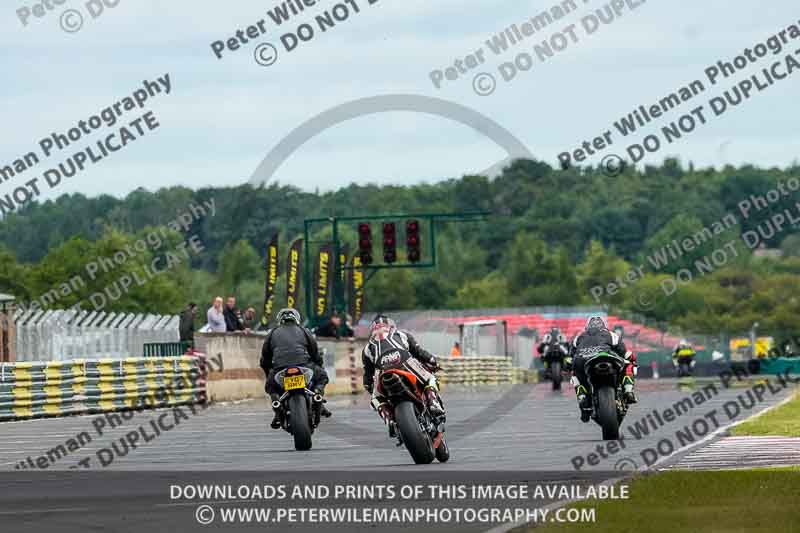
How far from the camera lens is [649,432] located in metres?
20.8

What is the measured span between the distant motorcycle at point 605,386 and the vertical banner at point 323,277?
37.7 meters

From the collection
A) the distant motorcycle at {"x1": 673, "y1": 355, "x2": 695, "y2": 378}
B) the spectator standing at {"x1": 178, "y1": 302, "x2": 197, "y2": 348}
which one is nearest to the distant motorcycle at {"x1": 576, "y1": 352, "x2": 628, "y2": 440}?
the spectator standing at {"x1": 178, "y1": 302, "x2": 197, "y2": 348}

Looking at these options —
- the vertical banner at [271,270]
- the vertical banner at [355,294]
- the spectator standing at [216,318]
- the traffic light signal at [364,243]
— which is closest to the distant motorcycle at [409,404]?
the spectator standing at [216,318]

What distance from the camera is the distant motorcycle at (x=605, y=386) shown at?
19.3 m

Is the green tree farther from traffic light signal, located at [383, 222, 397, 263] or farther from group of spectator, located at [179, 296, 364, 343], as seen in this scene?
group of spectator, located at [179, 296, 364, 343]

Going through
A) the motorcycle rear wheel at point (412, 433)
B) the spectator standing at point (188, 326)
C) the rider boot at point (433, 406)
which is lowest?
the motorcycle rear wheel at point (412, 433)

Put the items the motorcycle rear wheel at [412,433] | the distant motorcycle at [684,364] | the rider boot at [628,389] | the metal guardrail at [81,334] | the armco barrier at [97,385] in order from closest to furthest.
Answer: the motorcycle rear wheel at [412,433] → the rider boot at [628,389] → the armco barrier at [97,385] → the metal guardrail at [81,334] → the distant motorcycle at [684,364]

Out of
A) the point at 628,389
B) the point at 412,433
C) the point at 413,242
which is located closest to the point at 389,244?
the point at 413,242

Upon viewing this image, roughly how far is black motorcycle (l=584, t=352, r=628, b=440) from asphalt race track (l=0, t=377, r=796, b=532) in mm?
248

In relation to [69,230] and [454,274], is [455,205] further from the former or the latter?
[69,230]

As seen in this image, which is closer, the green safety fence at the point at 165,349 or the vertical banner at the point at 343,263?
the green safety fence at the point at 165,349

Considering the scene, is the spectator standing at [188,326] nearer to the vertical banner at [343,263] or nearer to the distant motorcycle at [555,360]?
the distant motorcycle at [555,360]

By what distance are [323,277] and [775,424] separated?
3641 centimetres

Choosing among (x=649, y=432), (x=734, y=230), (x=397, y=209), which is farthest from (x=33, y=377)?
(x=734, y=230)
